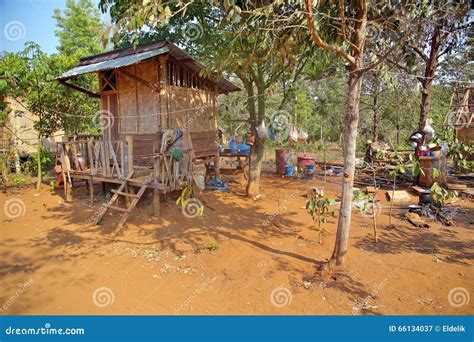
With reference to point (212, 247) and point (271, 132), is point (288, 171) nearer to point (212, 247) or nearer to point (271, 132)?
point (271, 132)

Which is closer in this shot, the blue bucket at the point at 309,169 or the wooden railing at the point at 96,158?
the wooden railing at the point at 96,158

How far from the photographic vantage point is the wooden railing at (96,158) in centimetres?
801

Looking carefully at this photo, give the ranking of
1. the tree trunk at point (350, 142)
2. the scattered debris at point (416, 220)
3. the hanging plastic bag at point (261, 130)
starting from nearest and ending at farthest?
1. the tree trunk at point (350, 142)
2. the scattered debris at point (416, 220)
3. the hanging plastic bag at point (261, 130)

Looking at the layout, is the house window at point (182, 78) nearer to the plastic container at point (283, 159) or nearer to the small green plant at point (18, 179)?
the plastic container at point (283, 159)

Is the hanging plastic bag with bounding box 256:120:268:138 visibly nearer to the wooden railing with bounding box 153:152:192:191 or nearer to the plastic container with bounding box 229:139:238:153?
the wooden railing with bounding box 153:152:192:191

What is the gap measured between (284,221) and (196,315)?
365 centimetres

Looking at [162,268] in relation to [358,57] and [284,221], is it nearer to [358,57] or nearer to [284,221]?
[284,221]

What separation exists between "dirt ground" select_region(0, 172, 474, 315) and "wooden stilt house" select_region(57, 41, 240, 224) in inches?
47.0

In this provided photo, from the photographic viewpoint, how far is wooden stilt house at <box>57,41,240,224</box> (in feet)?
26.1

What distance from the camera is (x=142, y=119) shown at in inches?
384

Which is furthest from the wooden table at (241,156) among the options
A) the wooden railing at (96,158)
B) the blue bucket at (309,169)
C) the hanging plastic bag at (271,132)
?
the wooden railing at (96,158)

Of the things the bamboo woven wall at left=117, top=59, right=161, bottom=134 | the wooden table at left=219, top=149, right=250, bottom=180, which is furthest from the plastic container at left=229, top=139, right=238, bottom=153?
the bamboo woven wall at left=117, top=59, right=161, bottom=134

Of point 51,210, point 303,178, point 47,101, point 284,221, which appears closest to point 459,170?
point 303,178

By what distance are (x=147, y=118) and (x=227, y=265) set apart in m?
5.89
